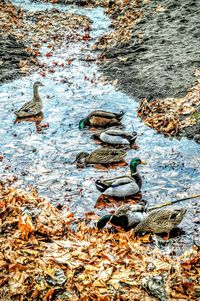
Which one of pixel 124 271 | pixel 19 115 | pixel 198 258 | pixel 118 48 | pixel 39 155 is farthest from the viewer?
pixel 118 48

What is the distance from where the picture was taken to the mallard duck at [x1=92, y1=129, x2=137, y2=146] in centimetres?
982

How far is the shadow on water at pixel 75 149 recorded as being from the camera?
804cm

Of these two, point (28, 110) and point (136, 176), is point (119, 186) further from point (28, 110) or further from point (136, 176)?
point (28, 110)

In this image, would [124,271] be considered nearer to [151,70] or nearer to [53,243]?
[53,243]

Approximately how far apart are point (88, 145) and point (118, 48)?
6.79 m

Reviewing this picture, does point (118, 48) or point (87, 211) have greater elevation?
point (118, 48)

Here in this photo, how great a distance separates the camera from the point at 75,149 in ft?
32.3

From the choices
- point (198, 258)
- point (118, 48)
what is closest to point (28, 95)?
point (118, 48)

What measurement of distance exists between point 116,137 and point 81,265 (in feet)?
15.8

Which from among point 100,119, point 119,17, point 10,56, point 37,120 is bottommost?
point 37,120

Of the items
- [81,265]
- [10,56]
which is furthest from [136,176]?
[10,56]

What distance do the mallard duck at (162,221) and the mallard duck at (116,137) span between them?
310cm

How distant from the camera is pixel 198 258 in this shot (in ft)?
19.7

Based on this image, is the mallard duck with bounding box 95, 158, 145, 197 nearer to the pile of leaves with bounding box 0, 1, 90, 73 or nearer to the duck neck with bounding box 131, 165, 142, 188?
the duck neck with bounding box 131, 165, 142, 188
